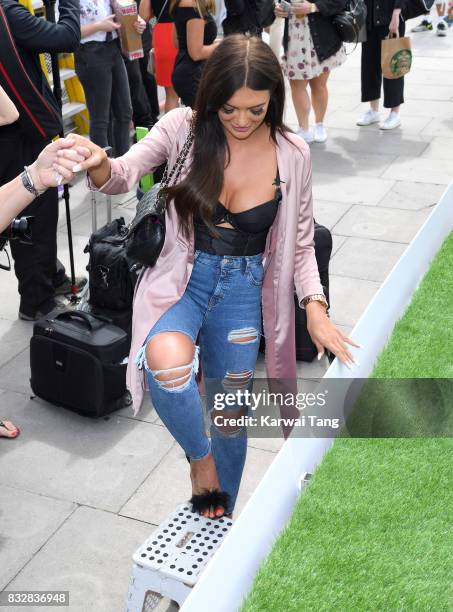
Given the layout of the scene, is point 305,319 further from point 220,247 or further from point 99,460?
point 220,247

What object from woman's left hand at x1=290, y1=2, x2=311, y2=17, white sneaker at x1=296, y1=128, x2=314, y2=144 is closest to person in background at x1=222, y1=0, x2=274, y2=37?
woman's left hand at x1=290, y1=2, x2=311, y2=17

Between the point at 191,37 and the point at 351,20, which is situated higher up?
the point at 191,37

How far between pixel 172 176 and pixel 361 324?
130 cm

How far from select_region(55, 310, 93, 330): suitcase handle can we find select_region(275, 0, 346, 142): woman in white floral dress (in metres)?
5.21

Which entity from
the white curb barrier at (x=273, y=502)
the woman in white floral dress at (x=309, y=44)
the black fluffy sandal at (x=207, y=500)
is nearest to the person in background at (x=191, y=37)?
the woman in white floral dress at (x=309, y=44)

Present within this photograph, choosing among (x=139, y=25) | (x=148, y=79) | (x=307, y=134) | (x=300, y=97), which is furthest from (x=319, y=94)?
(x=139, y=25)

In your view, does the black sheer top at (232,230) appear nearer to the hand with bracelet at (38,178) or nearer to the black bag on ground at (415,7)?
the hand with bracelet at (38,178)

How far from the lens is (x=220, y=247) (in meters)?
3.61

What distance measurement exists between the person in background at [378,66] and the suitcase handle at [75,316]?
19.6 ft

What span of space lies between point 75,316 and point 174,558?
86.5 inches

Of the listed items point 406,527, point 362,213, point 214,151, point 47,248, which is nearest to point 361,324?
point 406,527

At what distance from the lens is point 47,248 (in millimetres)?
6508

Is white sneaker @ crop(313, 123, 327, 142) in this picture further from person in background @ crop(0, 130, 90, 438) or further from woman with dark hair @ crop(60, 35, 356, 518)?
person in background @ crop(0, 130, 90, 438)

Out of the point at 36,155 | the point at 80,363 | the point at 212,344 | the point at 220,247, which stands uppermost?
the point at 220,247
